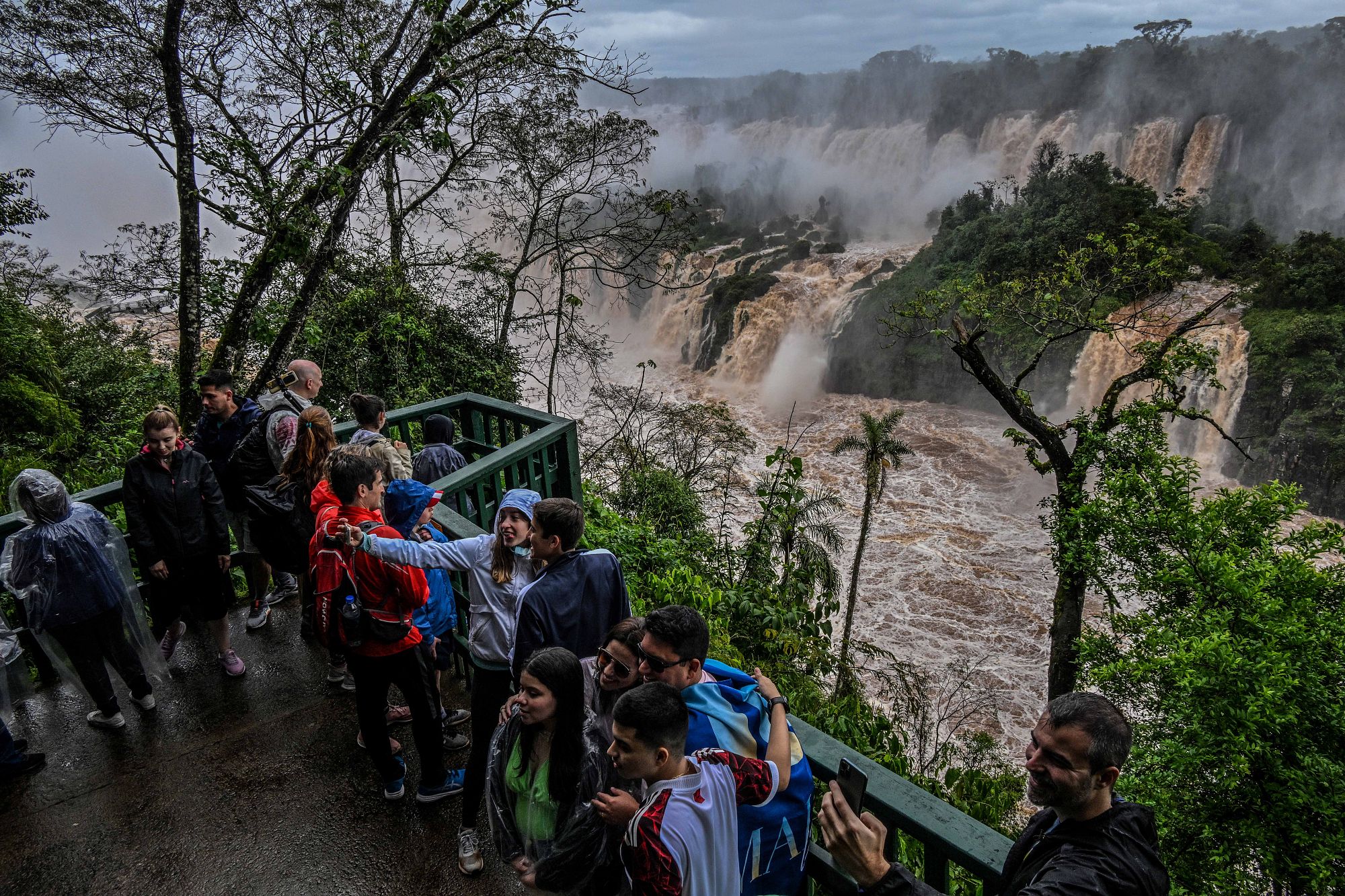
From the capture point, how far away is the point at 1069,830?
1.71 meters

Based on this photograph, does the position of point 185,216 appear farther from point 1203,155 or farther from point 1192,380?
point 1203,155

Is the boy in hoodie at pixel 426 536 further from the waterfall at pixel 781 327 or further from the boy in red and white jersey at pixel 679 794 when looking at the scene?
the waterfall at pixel 781 327

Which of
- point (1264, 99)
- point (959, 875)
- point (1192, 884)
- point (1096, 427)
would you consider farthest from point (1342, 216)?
point (959, 875)

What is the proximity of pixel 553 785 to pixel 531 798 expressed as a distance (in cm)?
9

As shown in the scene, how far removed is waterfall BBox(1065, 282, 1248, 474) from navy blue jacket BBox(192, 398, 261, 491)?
76.8 feet

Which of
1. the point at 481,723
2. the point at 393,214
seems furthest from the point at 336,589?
the point at 393,214

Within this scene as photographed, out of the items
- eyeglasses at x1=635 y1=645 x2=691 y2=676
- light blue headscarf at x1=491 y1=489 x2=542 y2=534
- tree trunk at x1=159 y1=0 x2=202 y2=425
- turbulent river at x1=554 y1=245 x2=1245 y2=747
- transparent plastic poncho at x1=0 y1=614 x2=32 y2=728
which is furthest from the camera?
turbulent river at x1=554 y1=245 x2=1245 y2=747

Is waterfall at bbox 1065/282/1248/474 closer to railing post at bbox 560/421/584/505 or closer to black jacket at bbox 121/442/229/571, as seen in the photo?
railing post at bbox 560/421/584/505

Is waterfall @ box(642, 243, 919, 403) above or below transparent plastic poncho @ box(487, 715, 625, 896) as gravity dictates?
below

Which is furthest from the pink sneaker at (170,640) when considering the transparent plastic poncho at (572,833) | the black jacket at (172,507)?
the transparent plastic poncho at (572,833)

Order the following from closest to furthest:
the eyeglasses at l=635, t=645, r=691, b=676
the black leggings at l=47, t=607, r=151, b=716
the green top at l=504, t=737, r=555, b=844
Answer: the eyeglasses at l=635, t=645, r=691, b=676 < the green top at l=504, t=737, r=555, b=844 < the black leggings at l=47, t=607, r=151, b=716

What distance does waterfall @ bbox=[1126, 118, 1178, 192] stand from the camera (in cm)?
3722

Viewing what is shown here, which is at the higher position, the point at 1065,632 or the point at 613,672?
the point at 613,672

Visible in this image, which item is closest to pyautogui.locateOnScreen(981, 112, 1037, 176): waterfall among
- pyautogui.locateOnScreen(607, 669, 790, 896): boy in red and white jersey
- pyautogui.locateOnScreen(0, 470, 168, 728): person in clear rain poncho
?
pyautogui.locateOnScreen(0, 470, 168, 728): person in clear rain poncho
